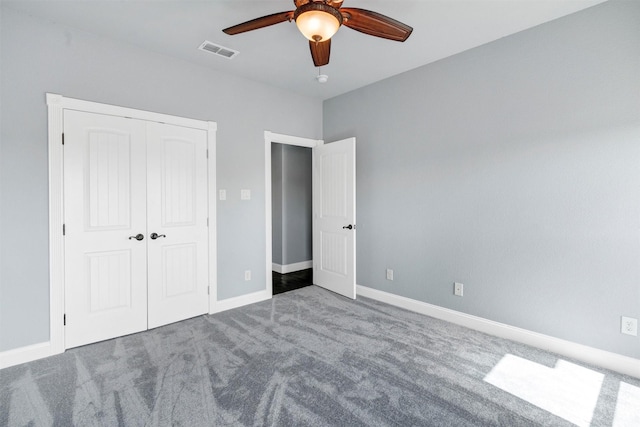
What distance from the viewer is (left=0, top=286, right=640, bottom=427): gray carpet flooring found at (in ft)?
5.91

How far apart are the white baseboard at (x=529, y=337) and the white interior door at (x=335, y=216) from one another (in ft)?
2.14

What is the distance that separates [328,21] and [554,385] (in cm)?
277

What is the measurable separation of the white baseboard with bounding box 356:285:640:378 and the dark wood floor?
1401 mm

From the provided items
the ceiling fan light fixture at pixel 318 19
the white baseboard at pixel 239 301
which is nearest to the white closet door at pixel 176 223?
the white baseboard at pixel 239 301

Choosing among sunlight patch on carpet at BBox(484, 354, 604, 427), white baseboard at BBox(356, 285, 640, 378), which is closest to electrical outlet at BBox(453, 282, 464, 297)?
white baseboard at BBox(356, 285, 640, 378)

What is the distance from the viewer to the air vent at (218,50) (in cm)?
291

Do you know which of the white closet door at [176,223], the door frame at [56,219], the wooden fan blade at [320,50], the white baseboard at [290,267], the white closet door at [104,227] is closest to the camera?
the wooden fan blade at [320,50]

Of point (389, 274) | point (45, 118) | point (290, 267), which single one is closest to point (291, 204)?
point (290, 267)

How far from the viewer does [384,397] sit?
1971mm

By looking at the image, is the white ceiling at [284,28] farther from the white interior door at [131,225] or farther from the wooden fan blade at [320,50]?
the white interior door at [131,225]

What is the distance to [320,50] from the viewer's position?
2102mm

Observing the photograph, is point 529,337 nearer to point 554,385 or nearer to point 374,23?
point 554,385

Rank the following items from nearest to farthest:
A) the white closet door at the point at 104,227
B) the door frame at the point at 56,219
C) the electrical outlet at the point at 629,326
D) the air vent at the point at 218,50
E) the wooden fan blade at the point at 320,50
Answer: the wooden fan blade at the point at 320,50
the electrical outlet at the point at 629,326
the door frame at the point at 56,219
the white closet door at the point at 104,227
the air vent at the point at 218,50

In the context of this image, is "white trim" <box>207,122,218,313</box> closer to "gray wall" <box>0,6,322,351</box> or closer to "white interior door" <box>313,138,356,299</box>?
"gray wall" <box>0,6,322,351</box>
